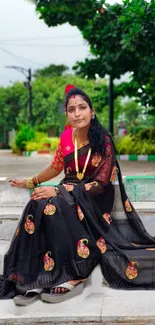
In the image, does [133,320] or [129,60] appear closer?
[133,320]

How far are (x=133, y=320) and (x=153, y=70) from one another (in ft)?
38.2

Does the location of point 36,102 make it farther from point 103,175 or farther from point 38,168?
point 103,175

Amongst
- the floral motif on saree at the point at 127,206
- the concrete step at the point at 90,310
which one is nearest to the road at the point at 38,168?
the floral motif on saree at the point at 127,206

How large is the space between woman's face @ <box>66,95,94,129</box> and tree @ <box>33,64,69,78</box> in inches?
2161

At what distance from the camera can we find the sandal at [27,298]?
341 cm

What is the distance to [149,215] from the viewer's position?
4.20 m

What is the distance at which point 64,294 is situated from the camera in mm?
3488

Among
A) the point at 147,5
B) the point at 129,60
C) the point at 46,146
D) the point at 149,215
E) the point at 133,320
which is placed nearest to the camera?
the point at 133,320

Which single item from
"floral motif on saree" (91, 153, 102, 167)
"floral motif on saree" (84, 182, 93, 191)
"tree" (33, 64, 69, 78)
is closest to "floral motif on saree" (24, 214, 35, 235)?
"floral motif on saree" (84, 182, 93, 191)

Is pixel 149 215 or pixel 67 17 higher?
pixel 67 17

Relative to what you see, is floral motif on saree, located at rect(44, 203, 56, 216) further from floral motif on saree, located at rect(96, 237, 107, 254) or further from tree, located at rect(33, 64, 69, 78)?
tree, located at rect(33, 64, 69, 78)

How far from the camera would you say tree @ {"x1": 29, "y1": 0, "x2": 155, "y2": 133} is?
13586mm

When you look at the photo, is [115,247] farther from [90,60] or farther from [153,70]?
[90,60]

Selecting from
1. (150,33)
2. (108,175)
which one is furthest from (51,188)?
(150,33)
